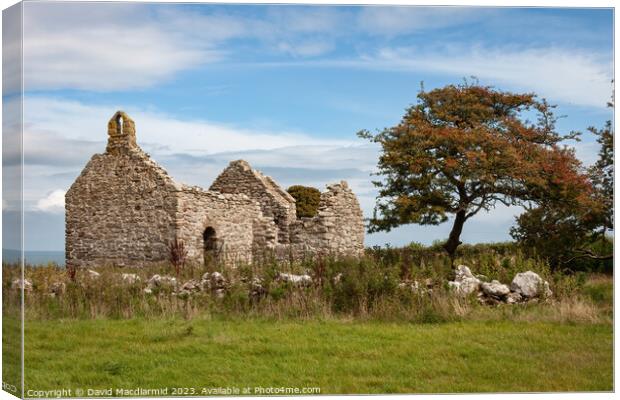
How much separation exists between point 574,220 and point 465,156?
387 cm

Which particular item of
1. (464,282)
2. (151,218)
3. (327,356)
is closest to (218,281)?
(327,356)

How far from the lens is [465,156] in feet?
60.3

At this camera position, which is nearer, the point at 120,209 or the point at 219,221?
the point at 120,209

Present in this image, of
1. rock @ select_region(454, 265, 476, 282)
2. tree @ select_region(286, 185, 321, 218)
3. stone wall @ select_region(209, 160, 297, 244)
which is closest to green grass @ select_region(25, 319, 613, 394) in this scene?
rock @ select_region(454, 265, 476, 282)

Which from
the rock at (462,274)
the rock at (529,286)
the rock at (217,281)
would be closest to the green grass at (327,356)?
the rock at (529,286)

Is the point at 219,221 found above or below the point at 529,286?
above

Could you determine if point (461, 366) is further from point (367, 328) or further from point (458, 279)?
point (458, 279)

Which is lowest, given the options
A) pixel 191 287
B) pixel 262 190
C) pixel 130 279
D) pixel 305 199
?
pixel 191 287

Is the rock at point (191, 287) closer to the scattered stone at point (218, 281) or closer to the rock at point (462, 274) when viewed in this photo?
the scattered stone at point (218, 281)

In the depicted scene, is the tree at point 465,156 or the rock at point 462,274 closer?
the rock at point 462,274

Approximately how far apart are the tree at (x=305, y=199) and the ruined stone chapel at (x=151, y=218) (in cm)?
847

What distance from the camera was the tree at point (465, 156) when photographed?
59.6ft

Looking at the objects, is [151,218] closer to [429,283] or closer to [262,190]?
[262,190]

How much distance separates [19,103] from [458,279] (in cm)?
781
